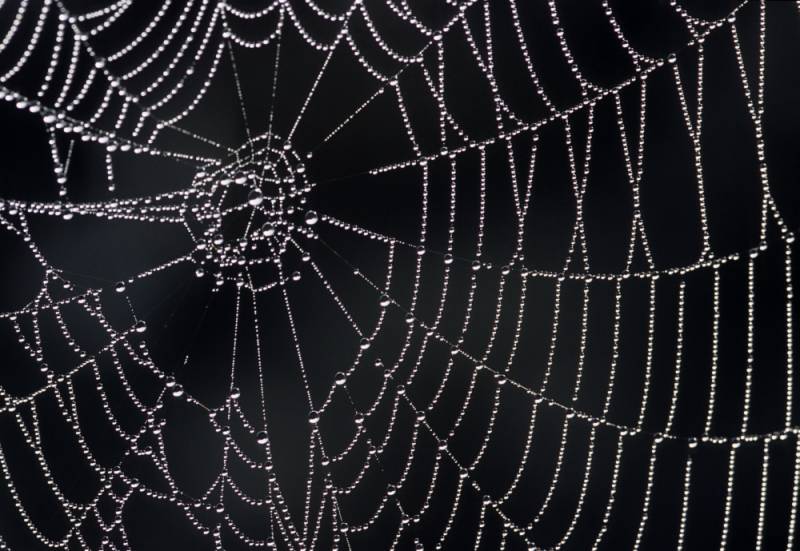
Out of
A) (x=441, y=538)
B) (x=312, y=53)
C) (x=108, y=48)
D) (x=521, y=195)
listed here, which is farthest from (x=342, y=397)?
(x=108, y=48)

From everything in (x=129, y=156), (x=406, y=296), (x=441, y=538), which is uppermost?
(x=129, y=156)

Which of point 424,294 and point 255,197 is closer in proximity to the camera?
point 255,197

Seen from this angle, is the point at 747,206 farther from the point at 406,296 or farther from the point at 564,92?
the point at 406,296

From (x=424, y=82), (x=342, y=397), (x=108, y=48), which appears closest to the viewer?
(x=108, y=48)

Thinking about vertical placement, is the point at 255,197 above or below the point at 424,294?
above

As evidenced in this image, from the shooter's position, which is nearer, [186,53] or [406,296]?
[186,53]

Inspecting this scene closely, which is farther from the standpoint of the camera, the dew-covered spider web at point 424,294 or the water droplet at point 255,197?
the dew-covered spider web at point 424,294

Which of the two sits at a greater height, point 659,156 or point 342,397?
point 659,156

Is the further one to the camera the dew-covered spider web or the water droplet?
the dew-covered spider web
